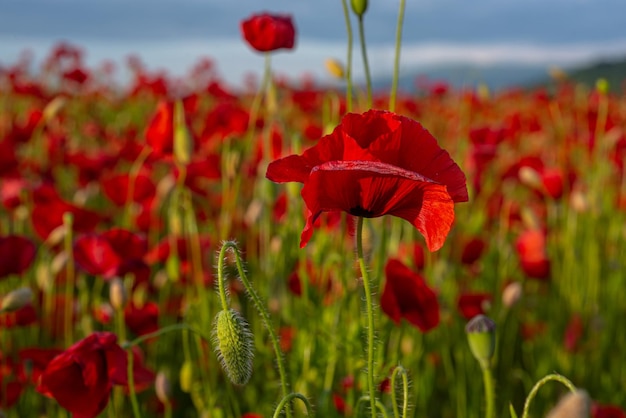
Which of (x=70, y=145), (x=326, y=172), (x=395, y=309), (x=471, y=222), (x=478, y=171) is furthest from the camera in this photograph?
(x=70, y=145)

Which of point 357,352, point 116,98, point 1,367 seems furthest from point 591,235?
point 116,98

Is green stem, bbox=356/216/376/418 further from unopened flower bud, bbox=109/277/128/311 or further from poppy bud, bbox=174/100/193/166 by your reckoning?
poppy bud, bbox=174/100/193/166

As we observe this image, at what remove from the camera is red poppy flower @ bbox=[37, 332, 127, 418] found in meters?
1.03

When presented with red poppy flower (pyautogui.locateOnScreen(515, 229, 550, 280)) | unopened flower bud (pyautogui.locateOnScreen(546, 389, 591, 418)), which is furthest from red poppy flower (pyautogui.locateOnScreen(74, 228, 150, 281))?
unopened flower bud (pyautogui.locateOnScreen(546, 389, 591, 418))

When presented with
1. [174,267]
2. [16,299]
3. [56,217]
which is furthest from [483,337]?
[56,217]

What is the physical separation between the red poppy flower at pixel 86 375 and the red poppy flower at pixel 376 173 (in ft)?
1.35

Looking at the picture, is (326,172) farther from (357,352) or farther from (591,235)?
(591,235)

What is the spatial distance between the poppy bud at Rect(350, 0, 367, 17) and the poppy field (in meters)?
0.09

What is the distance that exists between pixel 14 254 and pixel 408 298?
33.4 inches

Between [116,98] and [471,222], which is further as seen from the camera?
[116,98]

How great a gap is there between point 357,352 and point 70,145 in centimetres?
226

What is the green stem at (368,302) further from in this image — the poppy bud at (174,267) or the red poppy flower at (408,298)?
the poppy bud at (174,267)

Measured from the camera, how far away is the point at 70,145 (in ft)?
10.7

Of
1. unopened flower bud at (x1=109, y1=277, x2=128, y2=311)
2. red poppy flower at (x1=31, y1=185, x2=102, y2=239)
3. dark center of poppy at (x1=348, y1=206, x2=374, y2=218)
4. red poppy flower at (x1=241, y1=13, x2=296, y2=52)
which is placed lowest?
unopened flower bud at (x1=109, y1=277, x2=128, y2=311)
